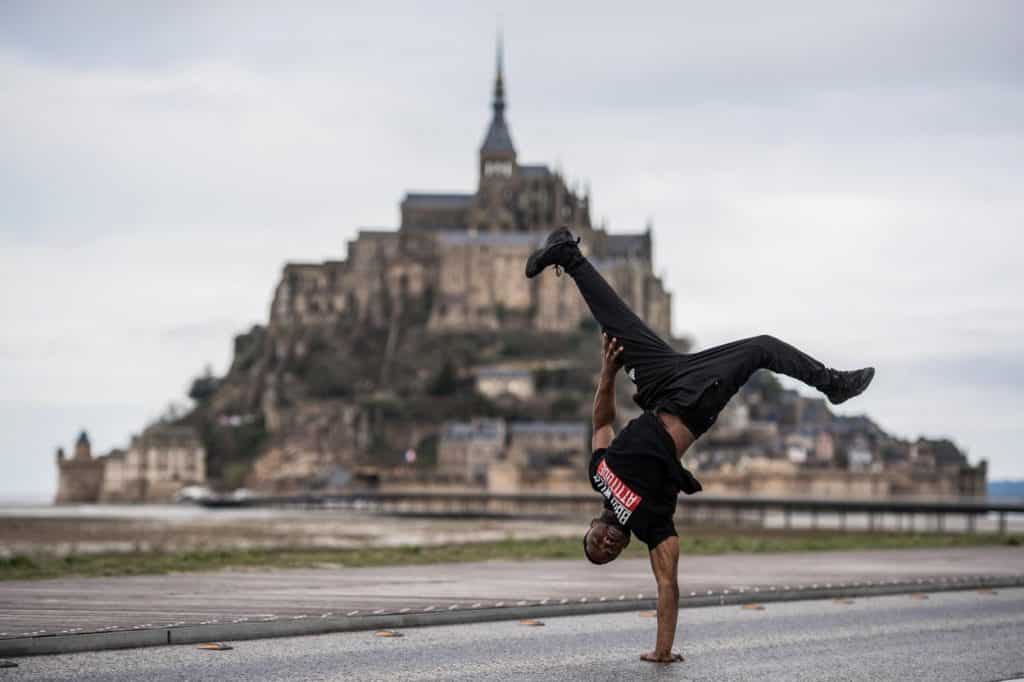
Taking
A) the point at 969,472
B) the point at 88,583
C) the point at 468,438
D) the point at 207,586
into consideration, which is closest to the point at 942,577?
the point at 207,586

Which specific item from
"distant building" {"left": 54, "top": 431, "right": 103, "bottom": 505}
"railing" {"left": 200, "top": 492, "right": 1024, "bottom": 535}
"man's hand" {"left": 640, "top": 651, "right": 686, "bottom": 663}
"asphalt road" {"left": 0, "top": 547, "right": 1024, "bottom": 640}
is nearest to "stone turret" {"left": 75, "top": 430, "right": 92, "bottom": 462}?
"distant building" {"left": 54, "top": 431, "right": 103, "bottom": 505}

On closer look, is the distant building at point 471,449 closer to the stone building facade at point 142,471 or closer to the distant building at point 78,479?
the stone building facade at point 142,471

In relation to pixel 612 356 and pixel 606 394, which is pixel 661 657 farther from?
pixel 612 356

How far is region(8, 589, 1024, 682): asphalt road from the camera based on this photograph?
23.6 ft

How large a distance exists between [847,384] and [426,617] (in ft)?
12.0

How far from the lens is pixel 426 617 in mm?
9594

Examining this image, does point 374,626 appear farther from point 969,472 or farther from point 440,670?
point 969,472

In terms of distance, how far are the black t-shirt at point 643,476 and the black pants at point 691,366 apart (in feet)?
0.50

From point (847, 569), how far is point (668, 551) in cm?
919

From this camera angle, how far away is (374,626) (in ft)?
30.4

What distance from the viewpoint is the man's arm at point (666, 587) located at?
7.28 m

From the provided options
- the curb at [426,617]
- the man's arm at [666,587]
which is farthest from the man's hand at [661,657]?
the curb at [426,617]

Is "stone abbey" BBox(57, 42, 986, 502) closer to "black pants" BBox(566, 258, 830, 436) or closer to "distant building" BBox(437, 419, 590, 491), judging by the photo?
"distant building" BBox(437, 419, 590, 491)

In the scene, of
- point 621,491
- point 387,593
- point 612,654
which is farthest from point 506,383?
point 621,491
